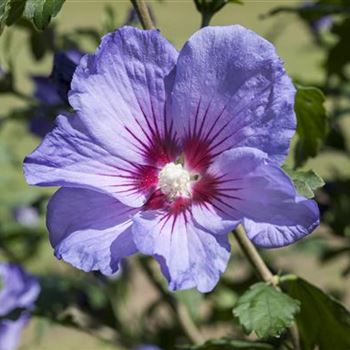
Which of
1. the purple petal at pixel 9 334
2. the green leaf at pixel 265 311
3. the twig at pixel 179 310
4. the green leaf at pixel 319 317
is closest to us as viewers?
the green leaf at pixel 265 311

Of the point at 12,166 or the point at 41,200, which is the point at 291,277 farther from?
the point at 12,166

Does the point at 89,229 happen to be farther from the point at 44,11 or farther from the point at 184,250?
the point at 44,11

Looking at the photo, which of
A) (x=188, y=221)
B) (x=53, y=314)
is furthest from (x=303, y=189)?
(x=53, y=314)

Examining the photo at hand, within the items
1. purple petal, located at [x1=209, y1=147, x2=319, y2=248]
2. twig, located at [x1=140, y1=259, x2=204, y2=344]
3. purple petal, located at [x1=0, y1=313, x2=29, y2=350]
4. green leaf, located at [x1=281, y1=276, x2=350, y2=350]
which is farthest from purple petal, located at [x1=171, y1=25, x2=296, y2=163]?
purple petal, located at [x1=0, y1=313, x2=29, y2=350]

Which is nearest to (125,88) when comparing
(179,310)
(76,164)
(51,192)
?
(76,164)

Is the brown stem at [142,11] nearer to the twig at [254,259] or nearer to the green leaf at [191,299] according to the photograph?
the twig at [254,259]

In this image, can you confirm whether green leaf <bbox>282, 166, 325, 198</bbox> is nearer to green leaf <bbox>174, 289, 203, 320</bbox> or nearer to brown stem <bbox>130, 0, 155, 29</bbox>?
brown stem <bbox>130, 0, 155, 29</bbox>

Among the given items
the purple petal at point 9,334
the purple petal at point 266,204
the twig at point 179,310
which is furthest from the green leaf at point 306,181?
the purple petal at point 9,334
